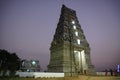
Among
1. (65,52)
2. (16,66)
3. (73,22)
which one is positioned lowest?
(16,66)

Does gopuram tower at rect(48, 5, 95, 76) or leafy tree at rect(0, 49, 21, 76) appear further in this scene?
gopuram tower at rect(48, 5, 95, 76)

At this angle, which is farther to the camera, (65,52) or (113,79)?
(65,52)

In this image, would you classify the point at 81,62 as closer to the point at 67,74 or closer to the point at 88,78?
→ the point at 67,74

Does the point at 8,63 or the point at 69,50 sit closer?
the point at 8,63

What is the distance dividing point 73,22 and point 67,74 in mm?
17166

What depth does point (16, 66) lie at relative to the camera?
1258 inches

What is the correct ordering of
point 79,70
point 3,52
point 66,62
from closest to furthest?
point 3,52, point 66,62, point 79,70

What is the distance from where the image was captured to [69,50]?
36.3 metres

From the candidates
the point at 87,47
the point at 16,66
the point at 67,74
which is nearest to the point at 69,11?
the point at 87,47

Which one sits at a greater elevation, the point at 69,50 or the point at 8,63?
the point at 69,50

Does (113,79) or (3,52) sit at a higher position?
(3,52)

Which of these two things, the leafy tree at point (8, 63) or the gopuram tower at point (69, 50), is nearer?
the leafy tree at point (8, 63)

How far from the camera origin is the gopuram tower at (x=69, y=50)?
3441cm

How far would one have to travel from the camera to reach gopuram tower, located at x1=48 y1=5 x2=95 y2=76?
3441 centimetres
